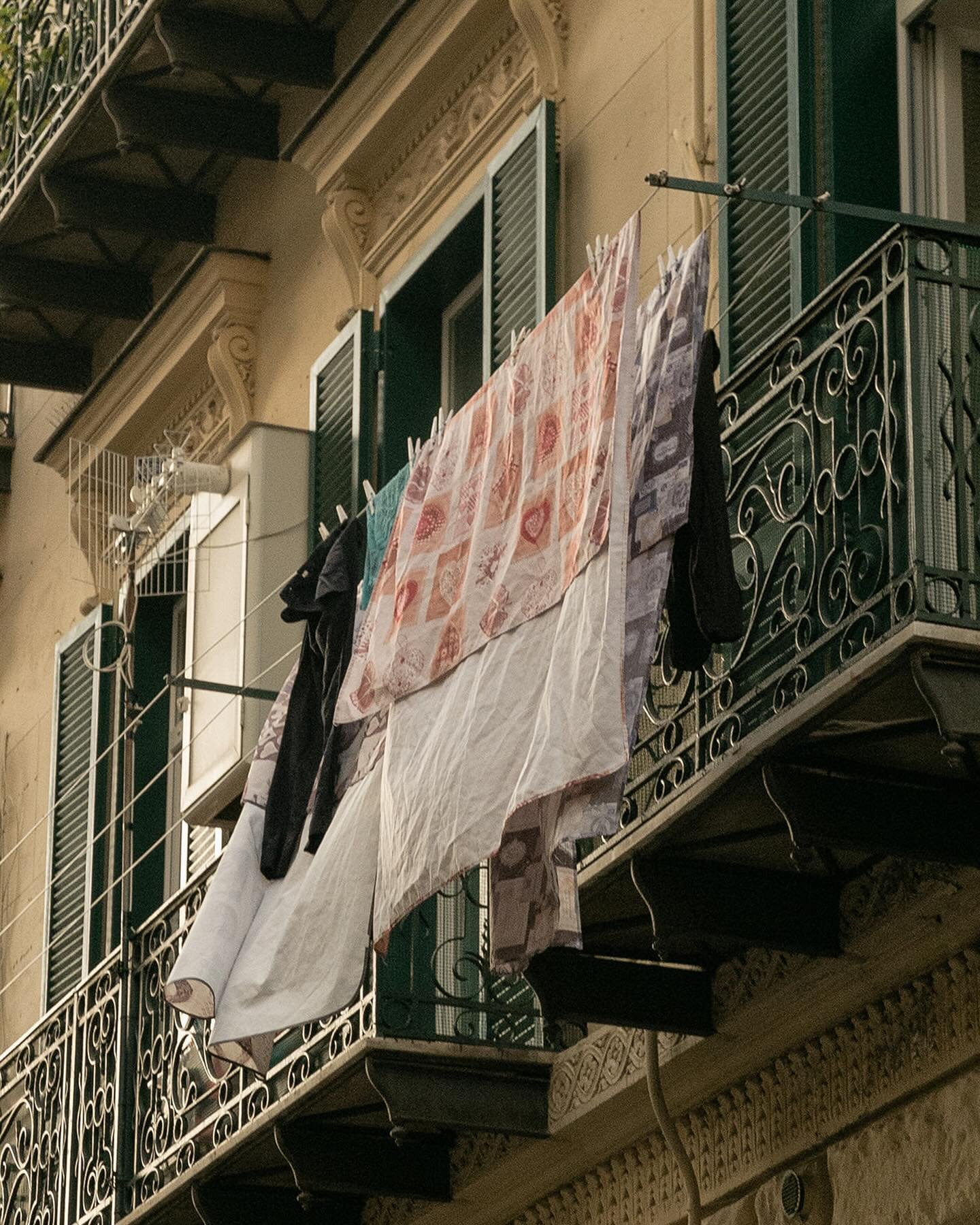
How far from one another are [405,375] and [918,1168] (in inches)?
190

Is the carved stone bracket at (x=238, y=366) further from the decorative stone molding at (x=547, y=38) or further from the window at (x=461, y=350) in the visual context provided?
the decorative stone molding at (x=547, y=38)

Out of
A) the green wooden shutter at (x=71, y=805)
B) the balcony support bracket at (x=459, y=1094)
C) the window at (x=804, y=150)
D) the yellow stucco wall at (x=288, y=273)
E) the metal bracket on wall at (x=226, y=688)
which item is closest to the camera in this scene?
the window at (x=804, y=150)

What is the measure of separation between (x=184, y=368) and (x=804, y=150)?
219 inches

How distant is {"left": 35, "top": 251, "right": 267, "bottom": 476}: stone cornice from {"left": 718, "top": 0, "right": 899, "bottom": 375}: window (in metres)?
4.37

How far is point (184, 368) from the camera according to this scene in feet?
47.2

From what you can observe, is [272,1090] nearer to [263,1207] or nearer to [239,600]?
[263,1207]

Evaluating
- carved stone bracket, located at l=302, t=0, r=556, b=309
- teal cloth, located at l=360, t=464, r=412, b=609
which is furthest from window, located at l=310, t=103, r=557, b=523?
teal cloth, located at l=360, t=464, r=412, b=609

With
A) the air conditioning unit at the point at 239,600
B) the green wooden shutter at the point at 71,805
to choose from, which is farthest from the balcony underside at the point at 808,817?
the green wooden shutter at the point at 71,805

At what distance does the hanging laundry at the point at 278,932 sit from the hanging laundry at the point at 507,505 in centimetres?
36

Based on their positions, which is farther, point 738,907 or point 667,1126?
point 667,1126

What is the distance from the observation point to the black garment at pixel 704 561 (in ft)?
26.2

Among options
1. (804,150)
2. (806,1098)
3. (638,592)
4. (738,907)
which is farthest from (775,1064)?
(804,150)

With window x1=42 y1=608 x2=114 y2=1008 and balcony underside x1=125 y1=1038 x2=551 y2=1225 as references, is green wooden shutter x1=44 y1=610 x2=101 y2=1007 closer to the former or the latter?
window x1=42 y1=608 x2=114 y2=1008

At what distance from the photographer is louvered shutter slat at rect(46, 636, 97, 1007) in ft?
47.6
